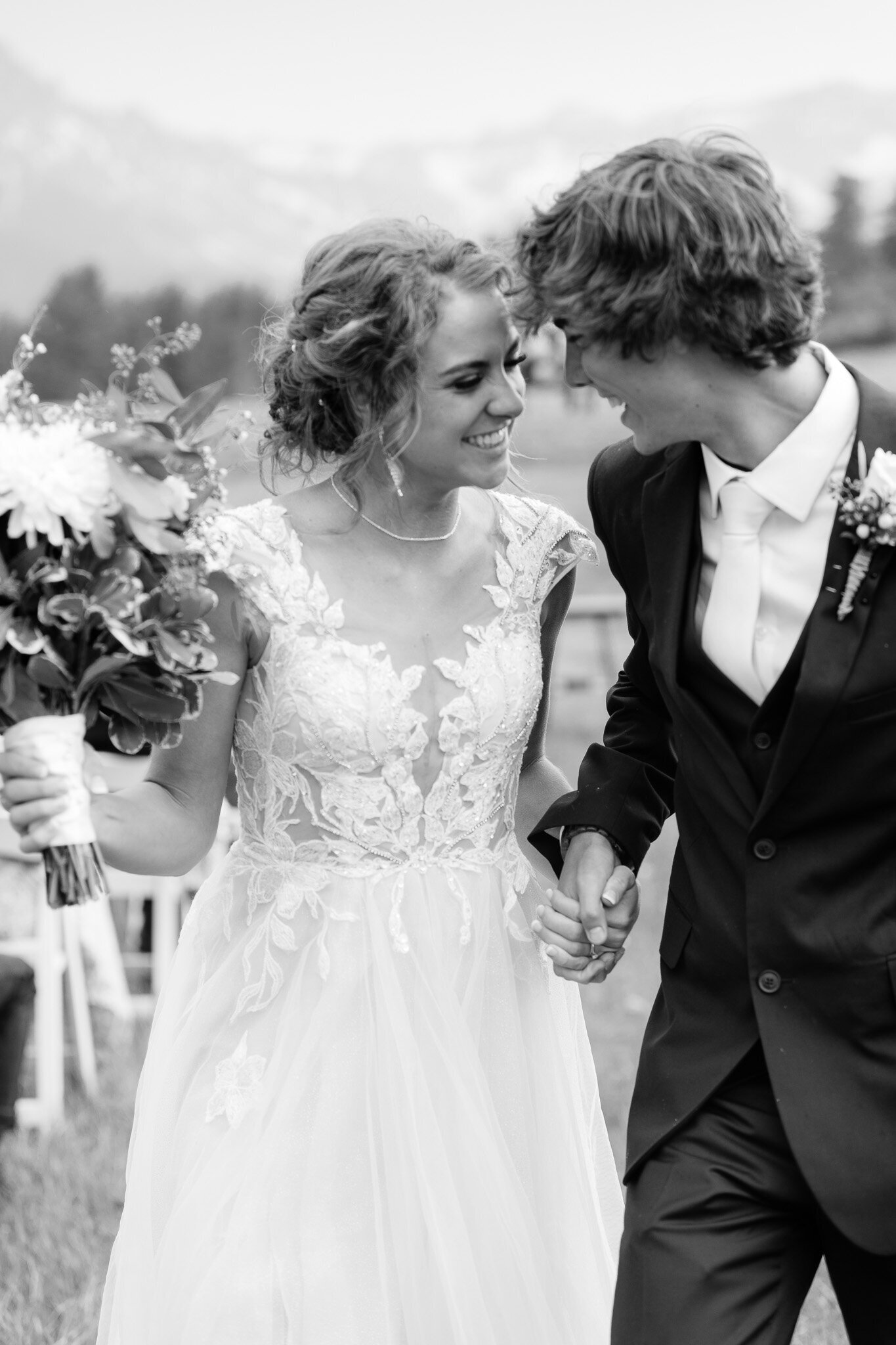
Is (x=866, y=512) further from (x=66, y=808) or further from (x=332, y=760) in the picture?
(x=66, y=808)

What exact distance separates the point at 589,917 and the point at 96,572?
43.8 inches

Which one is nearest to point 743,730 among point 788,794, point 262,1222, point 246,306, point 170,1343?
point 788,794

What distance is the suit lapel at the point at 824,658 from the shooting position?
237cm

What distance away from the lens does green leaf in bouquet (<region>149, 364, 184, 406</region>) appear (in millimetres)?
2477

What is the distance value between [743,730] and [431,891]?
0.82m

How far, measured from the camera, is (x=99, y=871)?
7.99 ft

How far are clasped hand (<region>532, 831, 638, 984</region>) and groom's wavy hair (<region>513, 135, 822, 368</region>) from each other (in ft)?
3.16

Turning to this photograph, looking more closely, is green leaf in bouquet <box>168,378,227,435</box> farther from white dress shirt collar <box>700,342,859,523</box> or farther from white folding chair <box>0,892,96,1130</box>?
white folding chair <box>0,892,96,1130</box>

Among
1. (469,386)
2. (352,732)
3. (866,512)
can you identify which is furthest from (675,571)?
(352,732)

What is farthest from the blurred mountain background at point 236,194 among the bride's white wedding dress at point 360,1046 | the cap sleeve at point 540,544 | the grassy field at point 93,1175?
the bride's white wedding dress at point 360,1046

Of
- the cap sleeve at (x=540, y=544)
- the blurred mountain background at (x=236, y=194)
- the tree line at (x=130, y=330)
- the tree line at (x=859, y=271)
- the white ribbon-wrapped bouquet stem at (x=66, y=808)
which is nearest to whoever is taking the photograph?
the white ribbon-wrapped bouquet stem at (x=66, y=808)

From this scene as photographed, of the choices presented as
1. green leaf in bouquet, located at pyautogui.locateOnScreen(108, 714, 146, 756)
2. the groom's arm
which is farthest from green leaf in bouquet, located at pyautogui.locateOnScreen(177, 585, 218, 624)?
the groom's arm

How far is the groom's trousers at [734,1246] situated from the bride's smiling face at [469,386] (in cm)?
120

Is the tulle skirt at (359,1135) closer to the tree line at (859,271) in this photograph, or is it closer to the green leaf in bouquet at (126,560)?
the green leaf in bouquet at (126,560)
